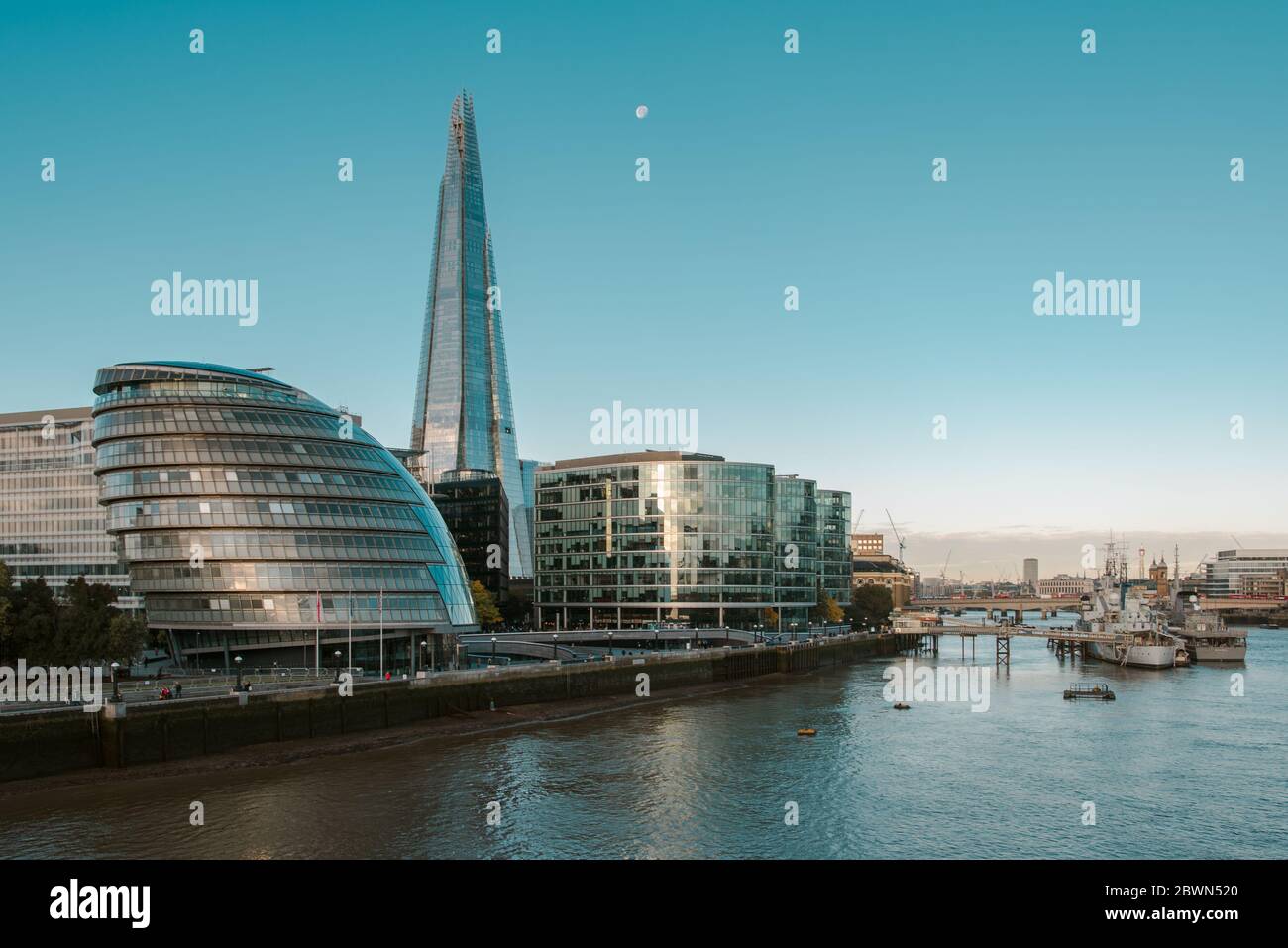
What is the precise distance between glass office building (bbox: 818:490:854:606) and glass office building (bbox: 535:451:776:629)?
3918 centimetres

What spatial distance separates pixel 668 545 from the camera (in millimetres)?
144750

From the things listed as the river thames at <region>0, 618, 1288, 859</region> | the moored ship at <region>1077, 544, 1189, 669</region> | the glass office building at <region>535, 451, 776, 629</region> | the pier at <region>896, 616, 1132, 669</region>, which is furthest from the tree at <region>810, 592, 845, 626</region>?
the river thames at <region>0, 618, 1288, 859</region>

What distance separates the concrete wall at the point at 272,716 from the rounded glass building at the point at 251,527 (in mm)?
9117

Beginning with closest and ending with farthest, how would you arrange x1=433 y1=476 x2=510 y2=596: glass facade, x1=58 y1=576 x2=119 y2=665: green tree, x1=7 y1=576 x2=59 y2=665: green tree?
x1=7 y1=576 x2=59 y2=665: green tree, x1=58 y1=576 x2=119 y2=665: green tree, x1=433 y1=476 x2=510 y2=596: glass facade

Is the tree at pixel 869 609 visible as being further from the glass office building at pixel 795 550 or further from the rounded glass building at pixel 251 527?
the rounded glass building at pixel 251 527

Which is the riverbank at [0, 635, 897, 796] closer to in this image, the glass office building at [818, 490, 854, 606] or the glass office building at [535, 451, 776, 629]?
the glass office building at [535, 451, 776, 629]

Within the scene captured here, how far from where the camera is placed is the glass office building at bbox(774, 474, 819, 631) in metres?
154

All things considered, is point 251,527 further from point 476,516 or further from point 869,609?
point 869,609

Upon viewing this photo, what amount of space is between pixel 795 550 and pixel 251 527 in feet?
Answer: 313

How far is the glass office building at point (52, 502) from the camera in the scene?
85.0 metres
